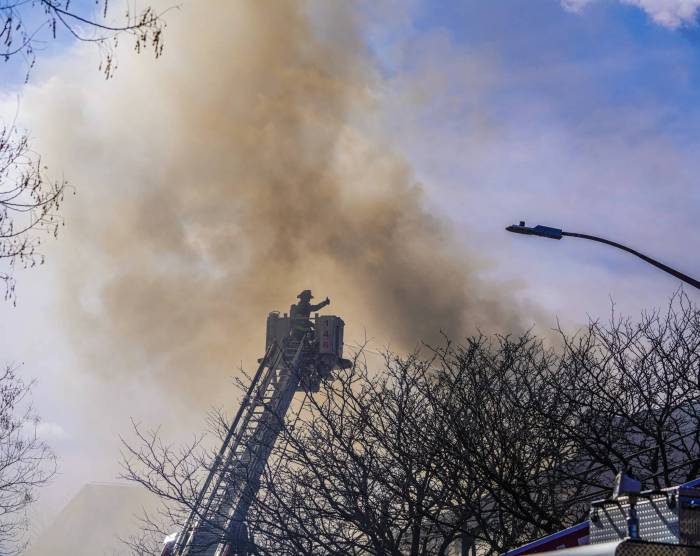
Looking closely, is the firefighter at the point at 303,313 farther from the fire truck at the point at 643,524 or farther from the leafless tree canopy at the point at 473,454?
the fire truck at the point at 643,524

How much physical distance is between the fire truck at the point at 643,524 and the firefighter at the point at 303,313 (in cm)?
2883

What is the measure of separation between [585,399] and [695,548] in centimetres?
1118

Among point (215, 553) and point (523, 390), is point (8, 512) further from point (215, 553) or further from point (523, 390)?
point (523, 390)

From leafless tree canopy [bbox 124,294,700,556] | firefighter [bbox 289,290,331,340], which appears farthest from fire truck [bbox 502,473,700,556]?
firefighter [bbox 289,290,331,340]

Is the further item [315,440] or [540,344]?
[540,344]

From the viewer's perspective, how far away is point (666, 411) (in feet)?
48.2

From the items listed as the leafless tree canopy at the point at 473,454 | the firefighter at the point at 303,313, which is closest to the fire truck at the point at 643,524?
the leafless tree canopy at the point at 473,454

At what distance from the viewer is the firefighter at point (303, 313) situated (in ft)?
115

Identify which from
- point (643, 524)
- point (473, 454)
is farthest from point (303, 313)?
point (643, 524)

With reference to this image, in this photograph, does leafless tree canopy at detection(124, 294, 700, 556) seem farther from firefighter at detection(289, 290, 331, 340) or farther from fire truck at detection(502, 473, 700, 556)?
firefighter at detection(289, 290, 331, 340)

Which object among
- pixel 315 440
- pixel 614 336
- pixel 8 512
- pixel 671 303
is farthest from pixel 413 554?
pixel 8 512

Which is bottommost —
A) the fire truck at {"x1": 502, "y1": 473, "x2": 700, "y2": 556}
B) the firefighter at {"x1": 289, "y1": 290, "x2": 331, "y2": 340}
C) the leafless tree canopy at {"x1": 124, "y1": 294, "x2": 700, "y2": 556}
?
the fire truck at {"x1": 502, "y1": 473, "x2": 700, "y2": 556}

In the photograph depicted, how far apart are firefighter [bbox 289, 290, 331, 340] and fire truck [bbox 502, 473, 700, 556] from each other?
28834mm

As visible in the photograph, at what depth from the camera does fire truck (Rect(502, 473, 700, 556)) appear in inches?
180
